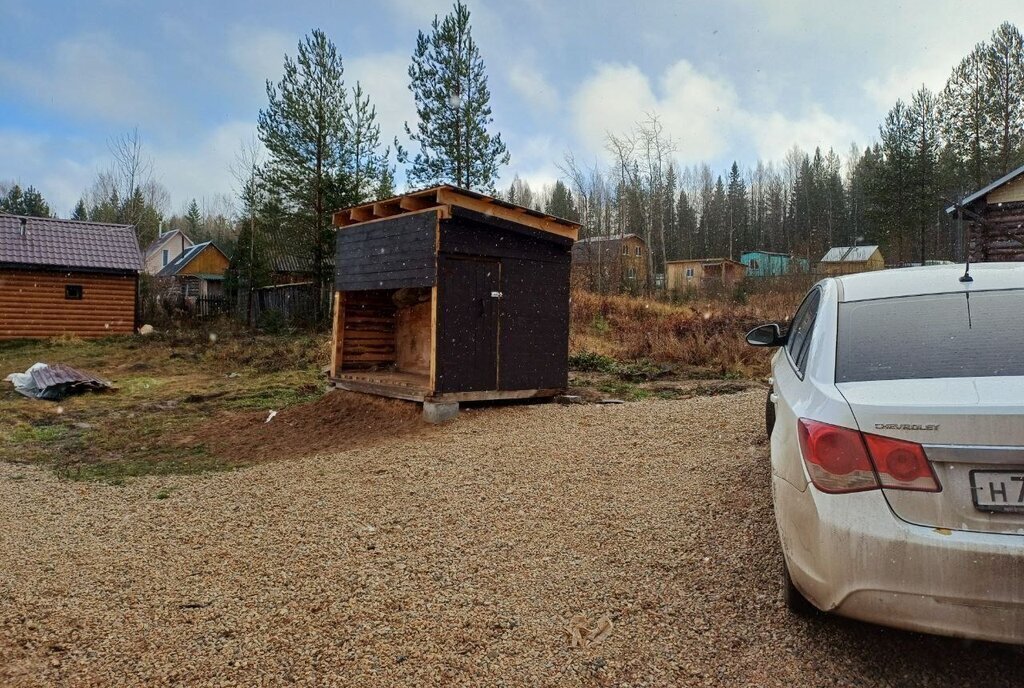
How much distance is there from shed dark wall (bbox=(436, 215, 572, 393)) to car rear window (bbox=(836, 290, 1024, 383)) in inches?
214

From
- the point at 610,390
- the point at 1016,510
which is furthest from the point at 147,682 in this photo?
the point at 610,390

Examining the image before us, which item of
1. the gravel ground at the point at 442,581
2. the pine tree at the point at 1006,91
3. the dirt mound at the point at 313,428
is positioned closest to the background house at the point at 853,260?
the pine tree at the point at 1006,91

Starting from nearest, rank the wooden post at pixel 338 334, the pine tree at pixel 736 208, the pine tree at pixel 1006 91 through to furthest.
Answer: the wooden post at pixel 338 334
the pine tree at pixel 1006 91
the pine tree at pixel 736 208

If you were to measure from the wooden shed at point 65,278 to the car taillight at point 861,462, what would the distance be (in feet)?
83.7

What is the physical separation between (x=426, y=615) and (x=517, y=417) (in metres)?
4.84

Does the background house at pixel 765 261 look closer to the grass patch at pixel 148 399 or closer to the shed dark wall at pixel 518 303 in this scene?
the grass patch at pixel 148 399

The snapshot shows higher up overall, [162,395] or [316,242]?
[316,242]

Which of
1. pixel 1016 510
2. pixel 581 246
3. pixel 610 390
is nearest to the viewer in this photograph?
pixel 1016 510

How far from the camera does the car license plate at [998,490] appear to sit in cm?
196

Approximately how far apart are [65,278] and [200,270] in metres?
23.2

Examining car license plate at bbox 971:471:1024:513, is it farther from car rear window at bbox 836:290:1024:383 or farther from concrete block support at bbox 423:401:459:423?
concrete block support at bbox 423:401:459:423

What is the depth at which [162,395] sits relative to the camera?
12.0 meters

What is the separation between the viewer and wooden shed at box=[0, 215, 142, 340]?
21359 mm

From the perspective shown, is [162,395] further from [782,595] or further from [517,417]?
[782,595]
